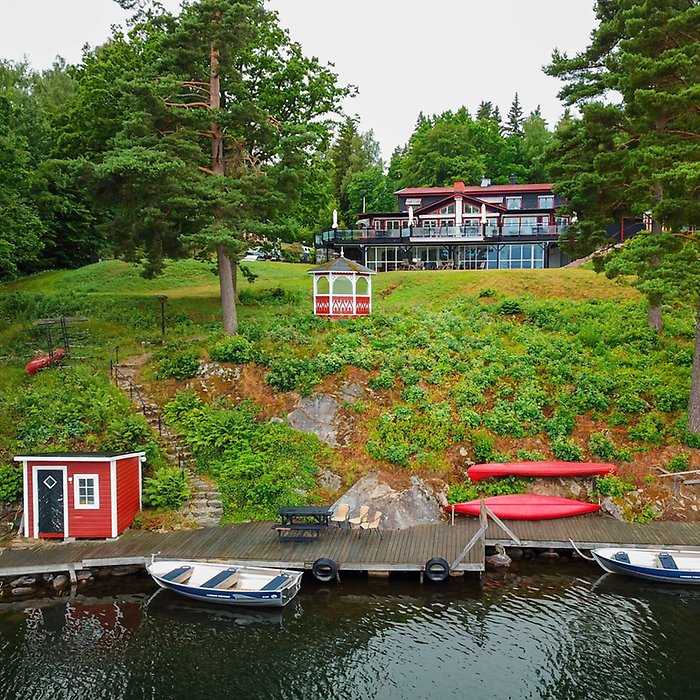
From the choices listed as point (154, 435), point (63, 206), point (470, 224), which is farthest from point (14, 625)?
point (470, 224)

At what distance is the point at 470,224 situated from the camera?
49250 millimetres

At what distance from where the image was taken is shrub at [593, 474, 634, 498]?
1883 cm

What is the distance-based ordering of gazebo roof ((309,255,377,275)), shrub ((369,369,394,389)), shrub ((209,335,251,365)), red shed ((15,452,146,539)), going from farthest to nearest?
gazebo roof ((309,255,377,275)) < shrub ((209,335,251,365)) < shrub ((369,369,394,389)) < red shed ((15,452,146,539))

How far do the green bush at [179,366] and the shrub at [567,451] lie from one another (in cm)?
A: 1373

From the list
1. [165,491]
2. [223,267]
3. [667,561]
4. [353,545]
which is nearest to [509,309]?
[223,267]

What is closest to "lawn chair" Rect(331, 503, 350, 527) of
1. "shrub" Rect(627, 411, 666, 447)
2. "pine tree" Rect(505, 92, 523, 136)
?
"shrub" Rect(627, 411, 666, 447)

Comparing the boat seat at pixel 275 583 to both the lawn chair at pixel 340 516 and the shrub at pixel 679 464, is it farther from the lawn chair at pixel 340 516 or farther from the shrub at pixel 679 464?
the shrub at pixel 679 464

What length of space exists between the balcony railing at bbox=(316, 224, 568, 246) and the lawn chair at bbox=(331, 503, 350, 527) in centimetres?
3246

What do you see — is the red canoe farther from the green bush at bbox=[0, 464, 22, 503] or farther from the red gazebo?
the red gazebo

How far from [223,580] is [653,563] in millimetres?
11416

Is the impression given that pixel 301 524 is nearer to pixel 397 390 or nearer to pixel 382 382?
pixel 382 382

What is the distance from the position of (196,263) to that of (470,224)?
22.8m

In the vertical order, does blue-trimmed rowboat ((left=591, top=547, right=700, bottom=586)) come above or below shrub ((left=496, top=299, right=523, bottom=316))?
below

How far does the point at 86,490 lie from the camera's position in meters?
17.3
